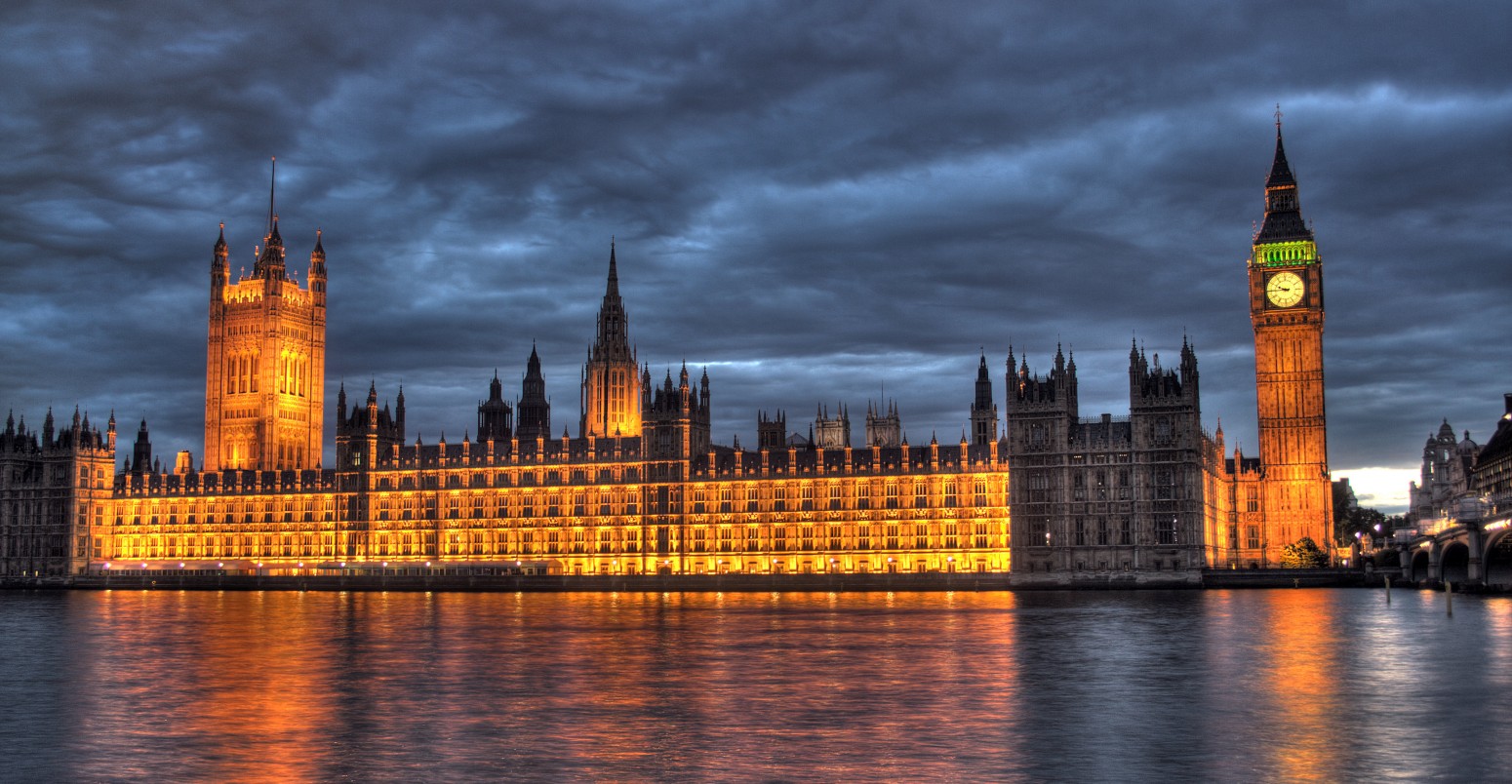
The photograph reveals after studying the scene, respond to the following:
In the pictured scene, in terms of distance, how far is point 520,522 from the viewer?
17350 cm

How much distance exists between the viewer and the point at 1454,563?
5354 inches

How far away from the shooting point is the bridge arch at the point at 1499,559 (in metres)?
105

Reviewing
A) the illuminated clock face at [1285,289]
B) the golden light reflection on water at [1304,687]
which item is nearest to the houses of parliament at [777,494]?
the illuminated clock face at [1285,289]

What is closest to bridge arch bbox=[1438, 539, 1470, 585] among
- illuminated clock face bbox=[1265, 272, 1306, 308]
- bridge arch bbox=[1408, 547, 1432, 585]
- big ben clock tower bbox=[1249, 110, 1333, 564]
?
bridge arch bbox=[1408, 547, 1432, 585]

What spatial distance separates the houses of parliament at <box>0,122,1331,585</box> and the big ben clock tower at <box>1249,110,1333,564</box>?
0.81 feet

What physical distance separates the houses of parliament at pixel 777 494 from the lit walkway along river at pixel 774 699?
206 feet

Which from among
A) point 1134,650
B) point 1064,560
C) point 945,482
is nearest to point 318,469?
point 945,482

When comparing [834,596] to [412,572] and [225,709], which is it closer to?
[412,572]

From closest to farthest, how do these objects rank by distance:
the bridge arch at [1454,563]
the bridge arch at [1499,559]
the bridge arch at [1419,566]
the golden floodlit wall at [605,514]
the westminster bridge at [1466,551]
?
the westminster bridge at [1466,551], the bridge arch at [1499,559], the bridge arch at [1454,563], the bridge arch at [1419,566], the golden floodlit wall at [605,514]

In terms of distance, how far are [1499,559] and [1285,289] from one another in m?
50.5

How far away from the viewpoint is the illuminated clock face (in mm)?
171875

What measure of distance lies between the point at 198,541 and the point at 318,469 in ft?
65.4

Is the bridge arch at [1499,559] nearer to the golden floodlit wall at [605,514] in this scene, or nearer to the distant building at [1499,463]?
the distant building at [1499,463]

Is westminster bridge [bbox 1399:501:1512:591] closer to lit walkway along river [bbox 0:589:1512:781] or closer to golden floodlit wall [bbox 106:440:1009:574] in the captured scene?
lit walkway along river [bbox 0:589:1512:781]
